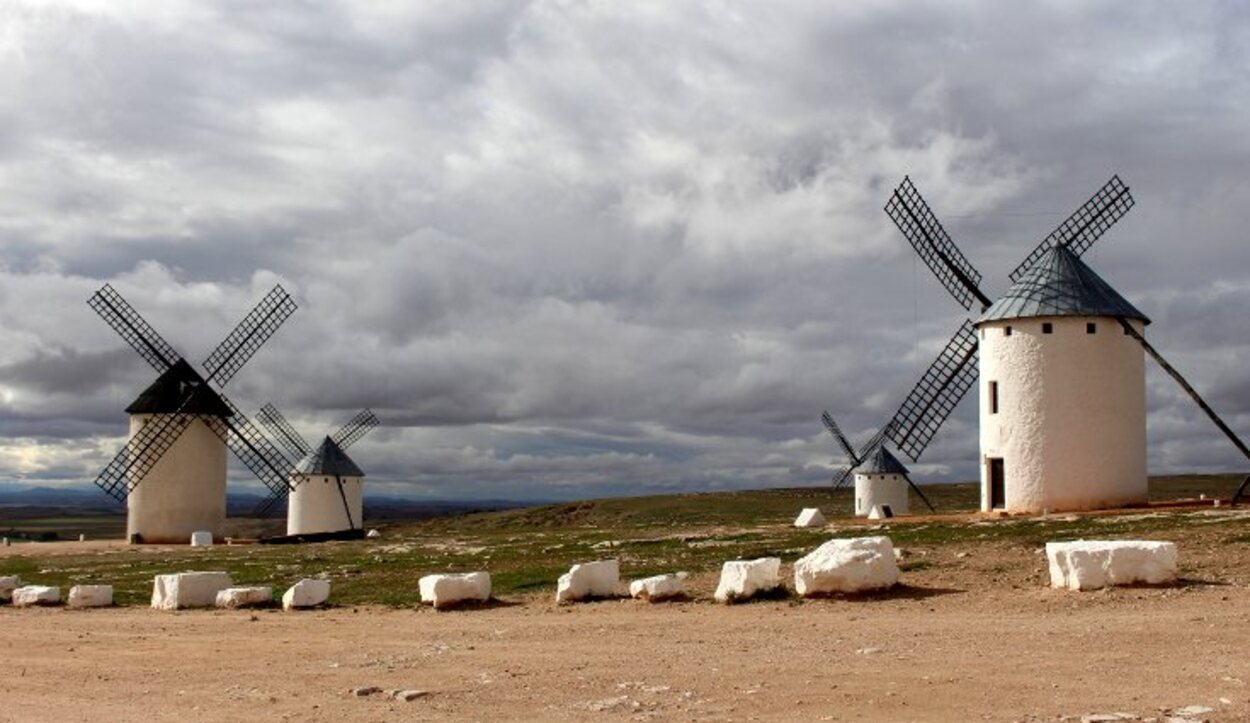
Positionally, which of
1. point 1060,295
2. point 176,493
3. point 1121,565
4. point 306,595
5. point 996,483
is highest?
point 1060,295

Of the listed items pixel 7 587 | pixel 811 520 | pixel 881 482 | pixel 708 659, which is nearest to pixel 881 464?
pixel 881 482

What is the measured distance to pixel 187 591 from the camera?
24750 millimetres

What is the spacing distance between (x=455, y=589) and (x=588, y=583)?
228cm

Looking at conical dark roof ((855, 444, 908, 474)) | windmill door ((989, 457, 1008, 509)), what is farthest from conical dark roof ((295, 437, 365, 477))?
windmill door ((989, 457, 1008, 509))

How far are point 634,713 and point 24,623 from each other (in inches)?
606

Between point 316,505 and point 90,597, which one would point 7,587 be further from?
point 316,505

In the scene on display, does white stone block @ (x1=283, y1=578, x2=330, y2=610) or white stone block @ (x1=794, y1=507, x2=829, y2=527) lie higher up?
white stone block @ (x1=794, y1=507, x2=829, y2=527)

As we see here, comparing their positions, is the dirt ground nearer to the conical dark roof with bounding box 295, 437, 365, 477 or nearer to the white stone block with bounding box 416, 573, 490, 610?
the white stone block with bounding box 416, 573, 490, 610

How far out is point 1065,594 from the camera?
18.2m

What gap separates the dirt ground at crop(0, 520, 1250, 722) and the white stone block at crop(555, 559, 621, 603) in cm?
47

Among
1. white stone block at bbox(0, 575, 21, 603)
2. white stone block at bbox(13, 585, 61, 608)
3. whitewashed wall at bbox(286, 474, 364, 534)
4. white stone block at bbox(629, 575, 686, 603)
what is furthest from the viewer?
whitewashed wall at bbox(286, 474, 364, 534)

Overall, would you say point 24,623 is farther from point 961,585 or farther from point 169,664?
point 961,585

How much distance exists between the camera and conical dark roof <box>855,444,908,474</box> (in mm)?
68312

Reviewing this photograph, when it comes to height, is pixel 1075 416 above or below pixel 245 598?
above
